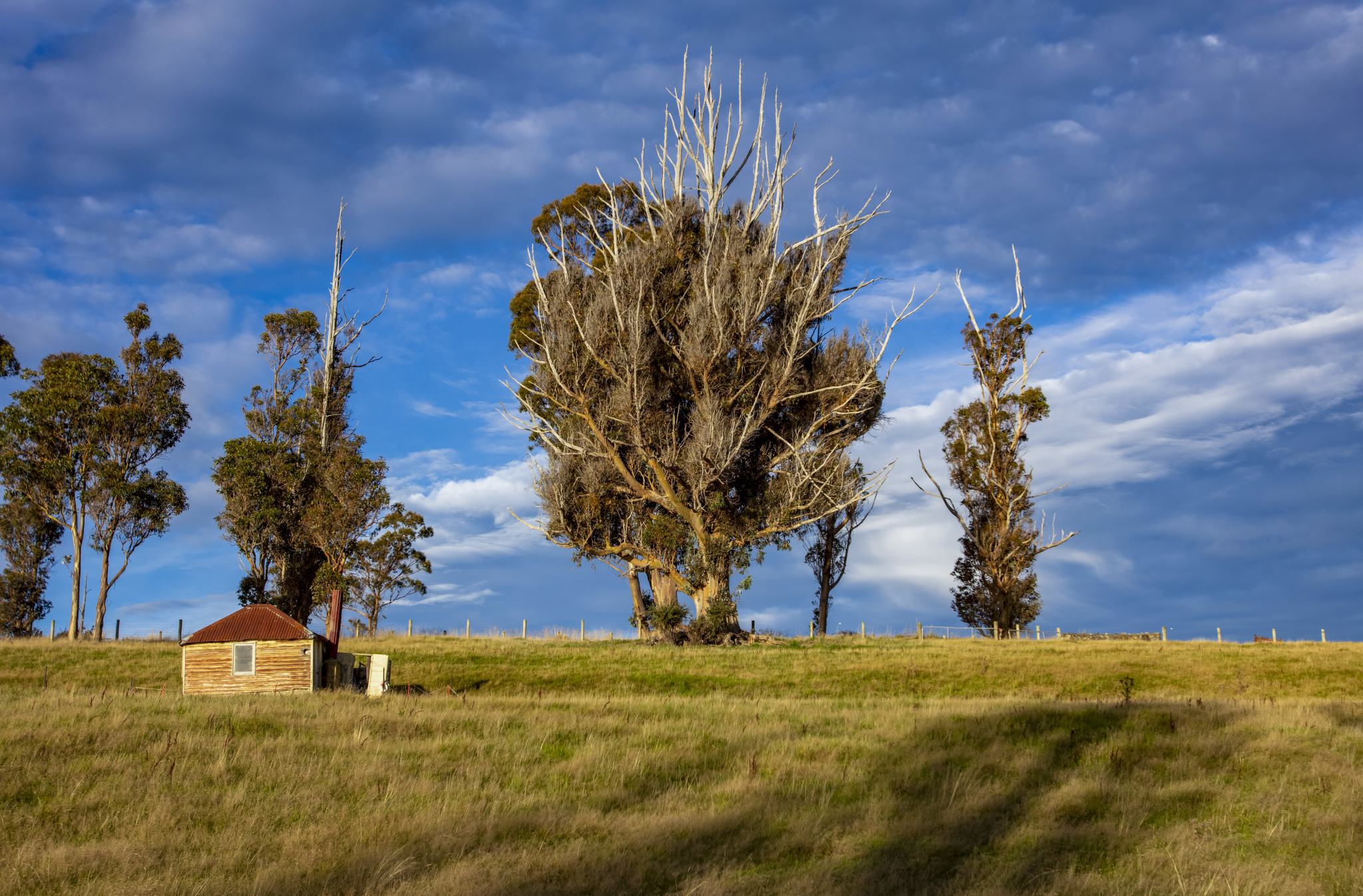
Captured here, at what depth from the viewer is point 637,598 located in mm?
39312

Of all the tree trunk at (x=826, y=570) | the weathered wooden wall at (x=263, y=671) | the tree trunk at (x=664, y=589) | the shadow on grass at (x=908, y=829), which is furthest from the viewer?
the tree trunk at (x=826, y=570)

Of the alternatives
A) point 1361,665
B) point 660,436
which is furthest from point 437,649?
Result: point 1361,665

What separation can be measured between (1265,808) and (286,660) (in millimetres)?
20772

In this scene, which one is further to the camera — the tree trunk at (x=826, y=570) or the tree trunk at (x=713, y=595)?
the tree trunk at (x=826, y=570)

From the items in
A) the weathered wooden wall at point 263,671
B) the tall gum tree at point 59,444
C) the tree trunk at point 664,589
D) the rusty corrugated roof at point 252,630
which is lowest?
the weathered wooden wall at point 263,671

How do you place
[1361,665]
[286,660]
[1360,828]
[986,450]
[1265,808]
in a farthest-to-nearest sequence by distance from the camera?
[986,450], [1361,665], [286,660], [1265,808], [1360,828]

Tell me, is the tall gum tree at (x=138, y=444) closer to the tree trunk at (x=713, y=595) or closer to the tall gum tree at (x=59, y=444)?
the tall gum tree at (x=59, y=444)

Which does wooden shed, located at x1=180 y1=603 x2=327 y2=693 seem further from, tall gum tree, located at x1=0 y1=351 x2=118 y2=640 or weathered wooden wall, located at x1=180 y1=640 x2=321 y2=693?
tall gum tree, located at x1=0 y1=351 x2=118 y2=640

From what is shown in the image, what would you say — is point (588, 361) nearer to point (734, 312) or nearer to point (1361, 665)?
point (734, 312)

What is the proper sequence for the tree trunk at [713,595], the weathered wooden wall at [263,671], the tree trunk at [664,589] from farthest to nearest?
the tree trunk at [664,589], the tree trunk at [713,595], the weathered wooden wall at [263,671]

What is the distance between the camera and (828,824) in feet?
35.5

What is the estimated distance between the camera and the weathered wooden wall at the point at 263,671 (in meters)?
23.7

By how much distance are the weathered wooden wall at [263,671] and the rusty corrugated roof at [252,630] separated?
0.14 metres

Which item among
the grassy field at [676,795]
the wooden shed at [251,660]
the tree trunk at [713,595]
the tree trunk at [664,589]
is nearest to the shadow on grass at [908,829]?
the grassy field at [676,795]
